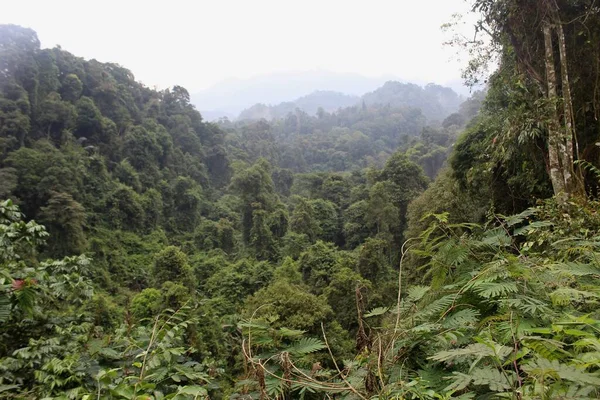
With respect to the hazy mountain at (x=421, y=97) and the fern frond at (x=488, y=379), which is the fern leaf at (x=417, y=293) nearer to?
the fern frond at (x=488, y=379)

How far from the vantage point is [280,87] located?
16912 centimetres

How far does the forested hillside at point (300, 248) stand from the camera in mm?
1163

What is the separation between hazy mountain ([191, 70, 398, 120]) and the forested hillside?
129 meters

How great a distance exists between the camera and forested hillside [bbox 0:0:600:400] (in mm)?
1163

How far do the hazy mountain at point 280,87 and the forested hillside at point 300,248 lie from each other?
129349mm

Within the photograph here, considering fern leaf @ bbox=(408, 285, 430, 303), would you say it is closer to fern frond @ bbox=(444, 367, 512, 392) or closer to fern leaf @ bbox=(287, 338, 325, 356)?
fern leaf @ bbox=(287, 338, 325, 356)

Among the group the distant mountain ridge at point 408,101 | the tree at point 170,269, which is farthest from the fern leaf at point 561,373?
the distant mountain ridge at point 408,101

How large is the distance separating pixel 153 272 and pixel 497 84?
11.0 m

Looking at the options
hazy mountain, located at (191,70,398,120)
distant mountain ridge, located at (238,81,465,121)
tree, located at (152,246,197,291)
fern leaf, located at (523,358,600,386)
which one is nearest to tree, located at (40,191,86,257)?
tree, located at (152,246,197,291)

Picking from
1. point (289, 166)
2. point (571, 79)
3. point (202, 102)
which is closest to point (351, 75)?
point (202, 102)

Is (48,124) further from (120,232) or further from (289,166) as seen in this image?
(289,166)

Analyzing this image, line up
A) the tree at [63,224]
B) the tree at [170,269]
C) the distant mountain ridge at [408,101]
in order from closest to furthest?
the tree at [170,269] → the tree at [63,224] → the distant mountain ridge at [408,101]

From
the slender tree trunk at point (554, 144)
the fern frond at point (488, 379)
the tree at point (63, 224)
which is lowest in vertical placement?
the tree at point (63, 224)

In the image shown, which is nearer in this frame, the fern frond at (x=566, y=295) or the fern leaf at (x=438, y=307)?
the fern frond at (x=566, y=295)
